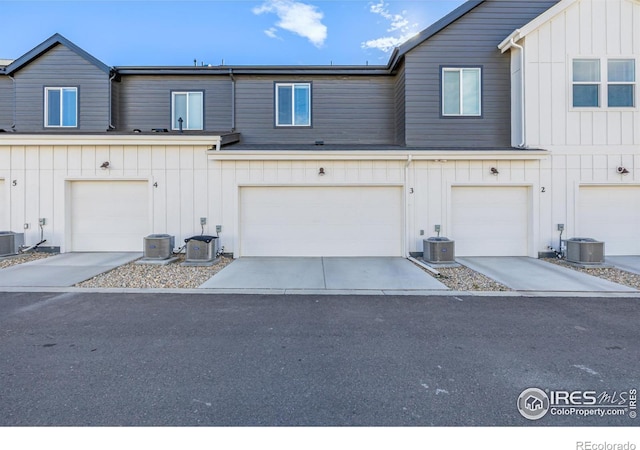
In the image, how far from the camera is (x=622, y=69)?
9.28 m

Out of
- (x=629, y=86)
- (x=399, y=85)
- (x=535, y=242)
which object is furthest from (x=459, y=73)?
(x=535, y=242)

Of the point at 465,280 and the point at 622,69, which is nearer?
the point at 465,280

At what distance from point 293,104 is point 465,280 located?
26.6ft

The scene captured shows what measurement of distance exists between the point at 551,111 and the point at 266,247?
29.0ft

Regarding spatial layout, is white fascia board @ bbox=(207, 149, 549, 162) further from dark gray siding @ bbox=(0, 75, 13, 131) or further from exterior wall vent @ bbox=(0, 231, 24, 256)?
Answer: dark gray siding @ bbox=(0, 75, 13, 131)

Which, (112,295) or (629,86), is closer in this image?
(112,295)

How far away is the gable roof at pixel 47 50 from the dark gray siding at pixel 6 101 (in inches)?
28.2

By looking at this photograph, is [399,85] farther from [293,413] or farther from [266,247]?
[293,413]

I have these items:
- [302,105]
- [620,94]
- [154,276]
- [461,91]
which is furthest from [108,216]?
[620,94]

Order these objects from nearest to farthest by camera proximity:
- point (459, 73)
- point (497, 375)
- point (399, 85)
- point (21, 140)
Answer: point (497, 375) < point (21, 140) < point (459, 73) < point (399, 85)

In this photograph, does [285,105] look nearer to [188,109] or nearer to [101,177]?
[188,109]

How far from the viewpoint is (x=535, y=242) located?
8984 millimetres

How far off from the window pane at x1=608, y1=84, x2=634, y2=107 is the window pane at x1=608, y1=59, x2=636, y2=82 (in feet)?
0.72

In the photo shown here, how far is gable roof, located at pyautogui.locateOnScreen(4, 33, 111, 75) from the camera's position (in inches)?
436
